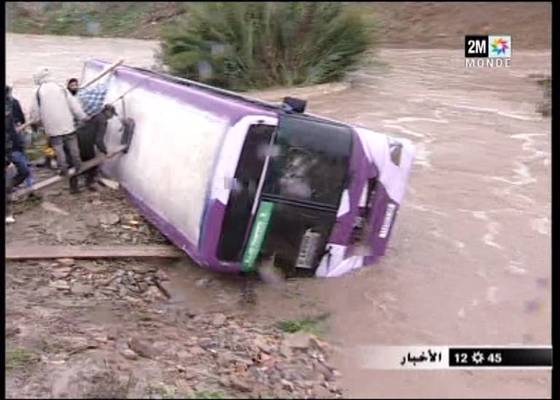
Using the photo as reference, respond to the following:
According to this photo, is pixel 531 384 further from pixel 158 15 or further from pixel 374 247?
pixel 158 15

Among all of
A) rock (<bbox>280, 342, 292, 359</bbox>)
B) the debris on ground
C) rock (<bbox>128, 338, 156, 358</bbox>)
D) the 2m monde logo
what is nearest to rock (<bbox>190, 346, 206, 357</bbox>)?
the debris on ground

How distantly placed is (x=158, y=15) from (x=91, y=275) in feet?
2.96

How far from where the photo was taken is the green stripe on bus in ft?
8.88

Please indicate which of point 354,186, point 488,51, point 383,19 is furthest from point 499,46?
point 354,186

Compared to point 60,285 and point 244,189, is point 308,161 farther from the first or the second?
point 60,285

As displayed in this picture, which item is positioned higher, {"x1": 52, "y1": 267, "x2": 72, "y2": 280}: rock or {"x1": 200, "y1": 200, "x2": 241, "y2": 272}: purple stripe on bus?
{"x1": 200, "y1": 200, "x2": 241, "y2": 272}: purple stripe on bus

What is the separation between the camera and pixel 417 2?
248 centimetres

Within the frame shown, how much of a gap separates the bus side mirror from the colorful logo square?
2.27ft

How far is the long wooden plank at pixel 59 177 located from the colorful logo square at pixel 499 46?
1404 mm

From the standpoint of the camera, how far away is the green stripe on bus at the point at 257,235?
2.71 meters

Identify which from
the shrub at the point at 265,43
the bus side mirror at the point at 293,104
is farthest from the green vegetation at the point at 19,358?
the bus side mirror at the point at 293,104

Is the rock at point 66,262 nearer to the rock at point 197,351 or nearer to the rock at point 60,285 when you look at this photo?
the rock at point 60,285

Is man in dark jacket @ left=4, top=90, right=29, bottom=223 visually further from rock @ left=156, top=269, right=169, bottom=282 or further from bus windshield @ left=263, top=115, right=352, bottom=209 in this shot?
bus windshield @ left=263, top=115, right=352, bottom=209

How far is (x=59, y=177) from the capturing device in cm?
302
